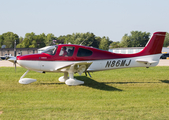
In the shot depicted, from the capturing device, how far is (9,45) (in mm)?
121562

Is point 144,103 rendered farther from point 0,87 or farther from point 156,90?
point 0,87

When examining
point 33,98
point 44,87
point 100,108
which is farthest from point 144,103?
point 44,87

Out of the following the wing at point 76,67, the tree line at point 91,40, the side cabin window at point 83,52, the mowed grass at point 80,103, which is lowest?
the mowed grass at point 80,103

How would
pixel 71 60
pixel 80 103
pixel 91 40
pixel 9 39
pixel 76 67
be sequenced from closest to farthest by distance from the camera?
pixel 80 103 → pixel 76 67 → pixel 71 60 → pixel 91 40 → pixel 9 39

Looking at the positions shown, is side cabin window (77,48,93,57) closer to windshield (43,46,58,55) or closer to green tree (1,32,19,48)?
windshield (43,46,58,55)

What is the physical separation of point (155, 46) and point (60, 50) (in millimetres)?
5423

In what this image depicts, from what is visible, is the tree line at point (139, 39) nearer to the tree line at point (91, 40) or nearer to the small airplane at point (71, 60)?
the tree line at point (91, 40)

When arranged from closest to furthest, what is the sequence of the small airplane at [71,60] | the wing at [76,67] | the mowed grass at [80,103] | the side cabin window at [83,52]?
the mowed grass at [80,103]
the wing at [76,67]
the small airplane at [71,60]
the side cabin window at [83,52]

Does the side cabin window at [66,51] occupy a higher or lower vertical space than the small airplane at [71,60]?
higher

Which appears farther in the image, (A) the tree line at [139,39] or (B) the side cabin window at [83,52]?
(A) the tree line at [139,39]

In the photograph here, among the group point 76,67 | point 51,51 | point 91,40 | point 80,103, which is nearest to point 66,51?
point 51,51

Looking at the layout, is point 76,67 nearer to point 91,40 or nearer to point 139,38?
point 91,40

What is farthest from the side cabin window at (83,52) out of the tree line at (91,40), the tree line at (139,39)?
the tree line at (139,39)

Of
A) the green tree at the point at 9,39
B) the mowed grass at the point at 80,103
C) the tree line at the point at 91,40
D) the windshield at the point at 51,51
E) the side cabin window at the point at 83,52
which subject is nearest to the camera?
the mowed grass at the point at 80,103
